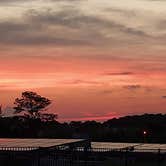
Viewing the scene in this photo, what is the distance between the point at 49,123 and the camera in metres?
106

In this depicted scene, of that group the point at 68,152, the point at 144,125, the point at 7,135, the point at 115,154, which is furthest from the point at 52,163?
the point at 144,125

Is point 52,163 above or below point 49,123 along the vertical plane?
below

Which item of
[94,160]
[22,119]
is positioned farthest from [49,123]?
[94,160]

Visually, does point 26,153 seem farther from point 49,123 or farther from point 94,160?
point 49,123

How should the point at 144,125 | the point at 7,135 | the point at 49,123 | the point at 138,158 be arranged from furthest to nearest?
the point at 49,123 → the point at 144,125 → the point at 7,135 → the point at 138,158

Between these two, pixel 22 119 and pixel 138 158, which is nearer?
pixel 138 158

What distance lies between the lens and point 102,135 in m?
75.8

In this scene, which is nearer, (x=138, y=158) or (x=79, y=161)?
(x=79, y=161)

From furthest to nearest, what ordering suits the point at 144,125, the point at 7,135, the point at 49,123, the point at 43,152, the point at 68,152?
the point at 49,123
the point at 144,125
the point at 7,135
the point at 68,152
the point at 43,152

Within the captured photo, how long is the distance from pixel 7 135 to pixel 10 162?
161 ft

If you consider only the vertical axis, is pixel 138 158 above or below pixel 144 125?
below

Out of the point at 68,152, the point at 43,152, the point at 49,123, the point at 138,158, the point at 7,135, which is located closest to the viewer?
the point at 43,152

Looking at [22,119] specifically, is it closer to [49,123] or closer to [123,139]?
[49,123]

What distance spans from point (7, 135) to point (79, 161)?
48.1 meters
